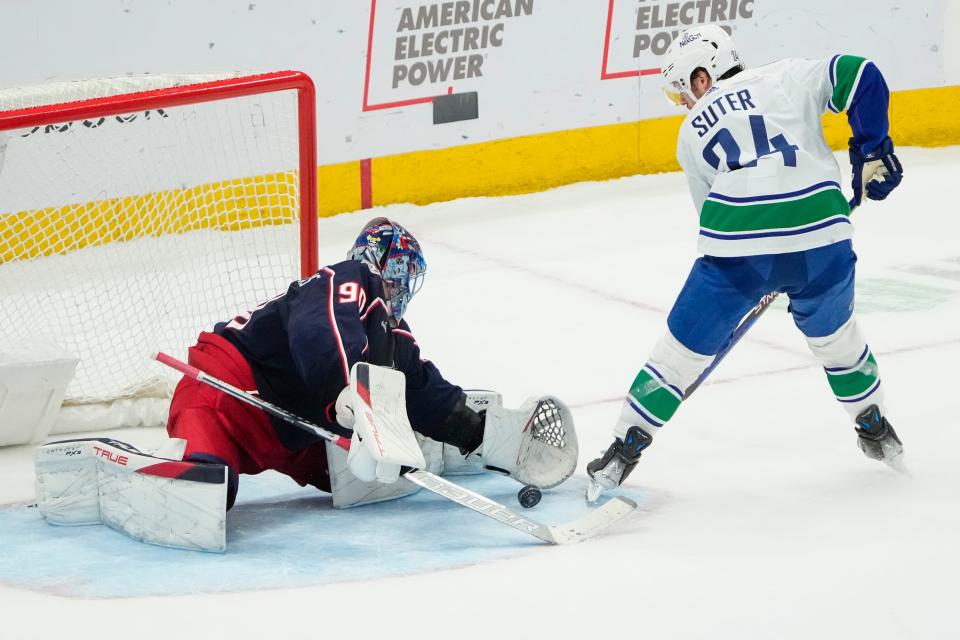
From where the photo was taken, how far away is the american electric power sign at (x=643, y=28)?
6453mm

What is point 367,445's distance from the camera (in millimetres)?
2600

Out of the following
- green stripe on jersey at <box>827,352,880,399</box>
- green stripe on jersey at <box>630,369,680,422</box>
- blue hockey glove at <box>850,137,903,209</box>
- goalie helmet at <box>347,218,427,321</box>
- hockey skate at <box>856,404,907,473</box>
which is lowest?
hockey skate at <box>856,404,907,473</box>

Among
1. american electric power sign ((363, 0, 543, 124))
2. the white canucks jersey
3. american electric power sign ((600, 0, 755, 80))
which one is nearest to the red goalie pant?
the white canucks jersey

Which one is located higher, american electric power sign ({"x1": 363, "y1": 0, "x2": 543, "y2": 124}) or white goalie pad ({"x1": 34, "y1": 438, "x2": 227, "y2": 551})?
american electric power sign ({"x1": 363, "y1": 0, "x2": 543, "y2": 124})

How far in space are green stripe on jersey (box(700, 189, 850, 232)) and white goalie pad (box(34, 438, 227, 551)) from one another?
116 centimetres

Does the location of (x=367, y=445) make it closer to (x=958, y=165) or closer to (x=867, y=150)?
(x=867, y=150)

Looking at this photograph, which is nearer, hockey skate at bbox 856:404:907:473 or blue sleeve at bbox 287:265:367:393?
blue sleeve at bbox 287:265:367:393

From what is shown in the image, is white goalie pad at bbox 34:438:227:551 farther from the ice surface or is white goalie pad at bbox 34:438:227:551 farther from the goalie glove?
the goalie glove

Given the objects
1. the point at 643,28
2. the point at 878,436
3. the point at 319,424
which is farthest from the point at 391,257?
the point at 643,28

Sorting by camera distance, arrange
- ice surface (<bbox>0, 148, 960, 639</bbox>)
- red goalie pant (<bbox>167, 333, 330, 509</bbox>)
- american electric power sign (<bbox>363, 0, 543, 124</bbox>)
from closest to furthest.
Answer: ice surface (<bbox>0, 148, 960, 639</bbox>) → red goalie pant (<bbox>167, 333, 330, 509</bbox>) → american electric power sign (<bbox>363, 0, 543, 124</bbox>)

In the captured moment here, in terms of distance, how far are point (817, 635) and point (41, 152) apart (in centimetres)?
291

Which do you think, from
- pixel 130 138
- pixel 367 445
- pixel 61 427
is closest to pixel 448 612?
pixel 367 445

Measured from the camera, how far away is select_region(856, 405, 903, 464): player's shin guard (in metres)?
3.11

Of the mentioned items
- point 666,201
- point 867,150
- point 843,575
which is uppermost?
point 867,150
